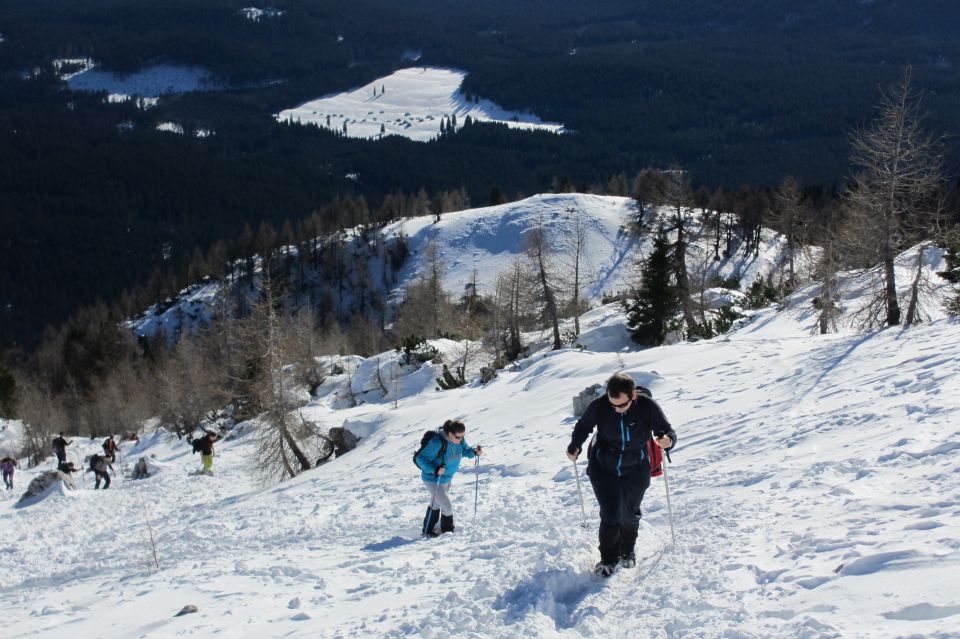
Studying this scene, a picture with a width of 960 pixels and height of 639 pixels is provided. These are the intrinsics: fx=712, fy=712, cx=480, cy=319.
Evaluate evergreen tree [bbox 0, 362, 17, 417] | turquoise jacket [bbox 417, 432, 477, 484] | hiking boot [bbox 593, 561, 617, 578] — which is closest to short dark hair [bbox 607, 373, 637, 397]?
hiking boot [bbox 593, 561, 617, 578]

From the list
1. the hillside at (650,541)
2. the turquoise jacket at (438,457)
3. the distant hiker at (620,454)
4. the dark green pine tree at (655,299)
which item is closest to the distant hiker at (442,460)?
the turquoise jacket at (438,457)

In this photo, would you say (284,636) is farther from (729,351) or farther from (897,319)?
(897,319)

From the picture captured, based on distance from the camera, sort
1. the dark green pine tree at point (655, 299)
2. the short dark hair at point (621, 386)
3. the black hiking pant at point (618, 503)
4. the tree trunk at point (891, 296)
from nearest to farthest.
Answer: the short dark hair at point (621, 386)
the black hiking pant at point (618, 503)
the tree trunk at point (891, 296)
the dark green pine tree at point (655, 299)

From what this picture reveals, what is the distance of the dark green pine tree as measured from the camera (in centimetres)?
3516

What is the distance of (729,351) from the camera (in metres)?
19.7

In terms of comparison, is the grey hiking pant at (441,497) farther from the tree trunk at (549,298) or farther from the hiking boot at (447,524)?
the tree trunk at (549,298)

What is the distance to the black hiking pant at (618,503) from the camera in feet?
21.7

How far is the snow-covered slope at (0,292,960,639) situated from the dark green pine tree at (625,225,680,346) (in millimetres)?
16888

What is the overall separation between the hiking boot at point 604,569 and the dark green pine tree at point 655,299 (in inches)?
1162

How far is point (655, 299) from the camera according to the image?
3600 centimetres

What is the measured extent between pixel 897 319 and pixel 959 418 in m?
12.8

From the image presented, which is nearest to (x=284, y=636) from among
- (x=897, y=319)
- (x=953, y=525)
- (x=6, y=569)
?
(x=953, y=525)

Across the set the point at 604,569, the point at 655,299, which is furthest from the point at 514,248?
the point at 604,569

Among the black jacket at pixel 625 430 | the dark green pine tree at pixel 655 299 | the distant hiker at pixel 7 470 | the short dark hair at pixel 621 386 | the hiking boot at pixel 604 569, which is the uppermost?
the short dark hair at pixel 621 386
